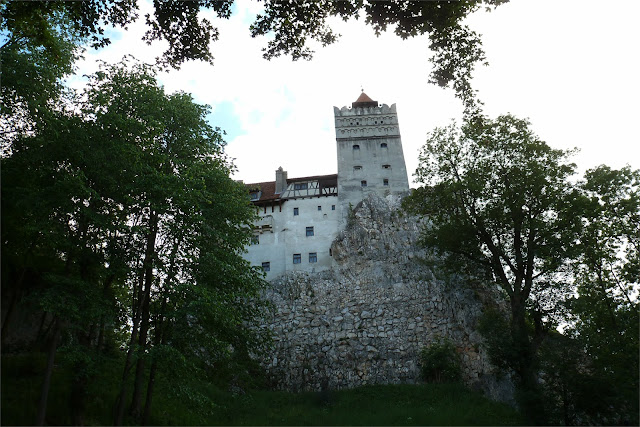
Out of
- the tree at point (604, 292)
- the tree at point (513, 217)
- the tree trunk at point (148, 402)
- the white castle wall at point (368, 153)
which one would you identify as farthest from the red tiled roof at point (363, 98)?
the tree trunk at point (148, 402)

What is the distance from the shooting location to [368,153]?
157 feet

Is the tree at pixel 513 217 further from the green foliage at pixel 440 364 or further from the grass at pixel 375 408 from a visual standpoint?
the green foliage at pixel 440 364

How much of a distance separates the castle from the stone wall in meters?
2.06

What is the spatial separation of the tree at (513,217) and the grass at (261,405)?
524cm

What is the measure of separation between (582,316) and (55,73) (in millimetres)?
25500

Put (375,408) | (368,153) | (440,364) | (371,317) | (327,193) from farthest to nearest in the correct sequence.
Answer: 1. (368,153)
2. (327,193)
3. (371,317)
4. (440,364)
5. (375,408)

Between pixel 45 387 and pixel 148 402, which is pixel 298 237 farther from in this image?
pixel 45 387

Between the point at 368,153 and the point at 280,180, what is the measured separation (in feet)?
33.4

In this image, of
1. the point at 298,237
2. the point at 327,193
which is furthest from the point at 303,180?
the point at 298,237

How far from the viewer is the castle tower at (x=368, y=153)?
45.5 meters

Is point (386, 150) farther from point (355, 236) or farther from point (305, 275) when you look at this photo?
point (305, 275)

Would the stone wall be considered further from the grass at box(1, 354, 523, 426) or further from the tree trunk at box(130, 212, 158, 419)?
the tree trunk at box(130, 212, 158, 419)

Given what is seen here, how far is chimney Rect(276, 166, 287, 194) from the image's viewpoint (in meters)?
47.0

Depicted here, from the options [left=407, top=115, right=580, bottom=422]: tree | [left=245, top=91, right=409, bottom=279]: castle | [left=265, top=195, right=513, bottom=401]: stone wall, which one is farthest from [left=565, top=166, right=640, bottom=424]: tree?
[left=245, top=91, right=409, bottom=279]: castle
